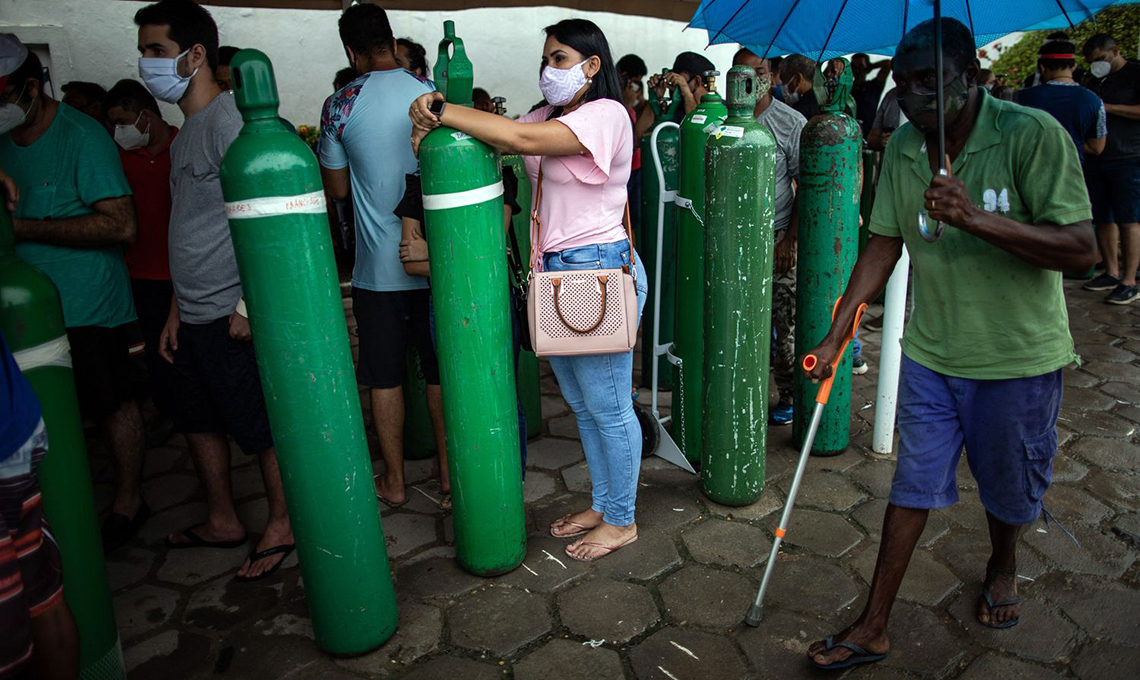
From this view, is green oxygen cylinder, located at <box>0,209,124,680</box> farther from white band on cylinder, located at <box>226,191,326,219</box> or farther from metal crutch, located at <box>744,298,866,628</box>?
metal crutch, located at <box>744,298,866,628</box>

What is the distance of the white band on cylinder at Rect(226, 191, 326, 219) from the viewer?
239 centimetres

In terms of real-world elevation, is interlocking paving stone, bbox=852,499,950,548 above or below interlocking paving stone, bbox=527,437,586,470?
below

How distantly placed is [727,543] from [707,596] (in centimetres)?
39

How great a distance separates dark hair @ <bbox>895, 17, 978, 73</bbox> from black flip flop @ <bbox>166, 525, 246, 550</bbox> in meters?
3.14

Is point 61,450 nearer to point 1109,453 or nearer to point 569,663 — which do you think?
point 569,663

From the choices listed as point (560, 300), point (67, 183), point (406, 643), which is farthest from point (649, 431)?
point (67, 183)

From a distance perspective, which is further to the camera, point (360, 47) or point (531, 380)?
point (531, 380)

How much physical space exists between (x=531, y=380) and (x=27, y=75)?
8.34 ft

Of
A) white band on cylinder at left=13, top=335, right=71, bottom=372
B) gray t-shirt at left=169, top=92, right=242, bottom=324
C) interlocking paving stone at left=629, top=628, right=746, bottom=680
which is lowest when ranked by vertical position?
interlocking paving stone at left=629, top=628, right=746, bottom=680

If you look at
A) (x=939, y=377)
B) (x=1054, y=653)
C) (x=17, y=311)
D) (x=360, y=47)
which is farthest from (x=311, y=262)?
(x=1054, y=653)

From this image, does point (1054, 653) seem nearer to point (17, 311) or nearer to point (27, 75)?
point (17, 311)

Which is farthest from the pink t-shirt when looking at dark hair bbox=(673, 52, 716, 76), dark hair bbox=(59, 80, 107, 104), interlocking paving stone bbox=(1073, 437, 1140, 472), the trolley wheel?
dark hair bbox=(59, 80, 107, 104)

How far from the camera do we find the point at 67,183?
129 inches

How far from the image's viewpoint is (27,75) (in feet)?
10.4
